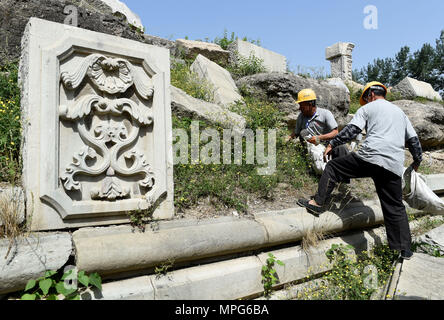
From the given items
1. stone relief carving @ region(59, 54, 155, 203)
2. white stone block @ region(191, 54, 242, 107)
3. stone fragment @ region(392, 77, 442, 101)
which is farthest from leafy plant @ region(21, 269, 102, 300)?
stone fragment @ region(392, 77, 442, 101)

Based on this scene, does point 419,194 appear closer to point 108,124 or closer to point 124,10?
point 108,124

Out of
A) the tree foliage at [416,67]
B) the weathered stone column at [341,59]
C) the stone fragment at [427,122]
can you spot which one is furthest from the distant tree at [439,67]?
the stone fragment at [427,122]

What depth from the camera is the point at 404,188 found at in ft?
11.8

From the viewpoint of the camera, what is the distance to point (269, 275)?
2754 millimetres

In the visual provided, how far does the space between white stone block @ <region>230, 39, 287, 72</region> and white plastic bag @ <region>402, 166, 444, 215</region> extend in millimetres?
5319

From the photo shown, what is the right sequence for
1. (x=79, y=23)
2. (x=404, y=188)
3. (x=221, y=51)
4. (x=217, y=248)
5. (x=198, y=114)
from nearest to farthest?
(x=217, y=248) → (x=404, y=188) → (x=198, y=114) → (x=79, y=23) → (x=221, y=51)

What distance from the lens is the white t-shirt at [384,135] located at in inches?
121

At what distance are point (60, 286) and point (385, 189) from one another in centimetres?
311

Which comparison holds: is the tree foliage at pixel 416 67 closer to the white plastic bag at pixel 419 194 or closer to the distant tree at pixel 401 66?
the distant tree at pixel 401 66

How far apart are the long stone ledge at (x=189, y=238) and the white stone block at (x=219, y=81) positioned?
2.92 m

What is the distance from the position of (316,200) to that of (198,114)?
6.89ft
